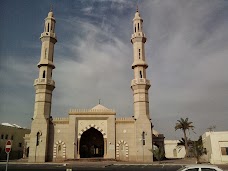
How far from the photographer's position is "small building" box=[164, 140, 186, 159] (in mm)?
61500

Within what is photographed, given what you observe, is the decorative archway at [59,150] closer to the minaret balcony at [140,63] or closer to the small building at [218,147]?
the minaret balcony at [140,63]

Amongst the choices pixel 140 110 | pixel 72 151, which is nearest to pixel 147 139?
pixel 140 110

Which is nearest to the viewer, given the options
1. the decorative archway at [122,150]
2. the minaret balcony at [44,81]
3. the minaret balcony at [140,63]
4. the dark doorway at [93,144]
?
the decorative archway at [122,150]

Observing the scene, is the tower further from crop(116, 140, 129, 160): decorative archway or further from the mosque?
crop(116, 140, 129, 160): decorative archway

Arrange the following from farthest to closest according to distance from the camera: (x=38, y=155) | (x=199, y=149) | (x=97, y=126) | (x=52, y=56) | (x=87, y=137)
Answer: (x=87, y=137) < (x=52, y=56) < (x=97, y=126) < (x=38, y=155) < (x=199, y=149)

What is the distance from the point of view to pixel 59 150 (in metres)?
36.9

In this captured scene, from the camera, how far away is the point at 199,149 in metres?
33.1

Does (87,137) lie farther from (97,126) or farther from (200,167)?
(200,167)

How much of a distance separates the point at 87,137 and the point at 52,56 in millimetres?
15471

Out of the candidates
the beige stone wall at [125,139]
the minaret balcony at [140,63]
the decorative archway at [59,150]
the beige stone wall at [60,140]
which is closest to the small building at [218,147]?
the beige stone wall at [125,139]

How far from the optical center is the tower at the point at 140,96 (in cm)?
3604

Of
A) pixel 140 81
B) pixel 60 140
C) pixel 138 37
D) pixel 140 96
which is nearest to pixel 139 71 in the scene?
pixel 140 81

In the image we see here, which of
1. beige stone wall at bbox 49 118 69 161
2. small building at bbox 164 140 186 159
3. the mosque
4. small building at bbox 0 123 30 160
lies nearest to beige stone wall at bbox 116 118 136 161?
the mosque

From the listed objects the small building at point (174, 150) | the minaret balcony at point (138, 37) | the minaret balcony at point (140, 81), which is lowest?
the small building at point (174, 150)
